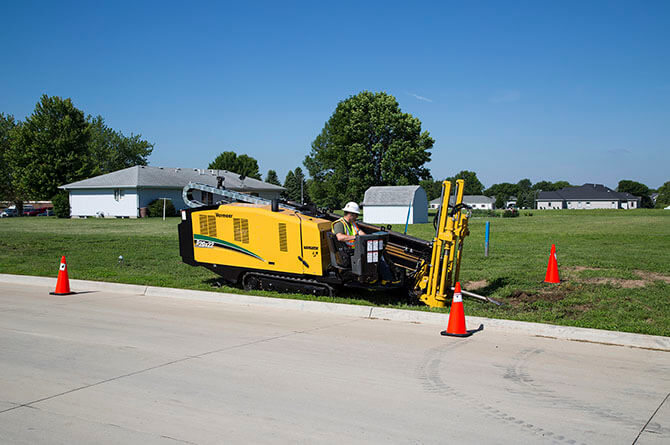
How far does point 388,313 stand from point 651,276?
693cm

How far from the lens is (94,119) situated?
90938mm

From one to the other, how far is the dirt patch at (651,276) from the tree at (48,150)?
2382 inches

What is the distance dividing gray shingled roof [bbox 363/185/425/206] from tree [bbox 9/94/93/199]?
3318 cm

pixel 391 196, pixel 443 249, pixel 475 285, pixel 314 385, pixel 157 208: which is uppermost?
pixel 391 196

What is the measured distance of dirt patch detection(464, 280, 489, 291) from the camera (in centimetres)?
1245

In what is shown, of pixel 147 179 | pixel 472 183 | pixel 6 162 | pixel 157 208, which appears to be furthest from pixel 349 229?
pixel 472 183

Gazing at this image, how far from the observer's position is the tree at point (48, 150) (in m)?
61.2

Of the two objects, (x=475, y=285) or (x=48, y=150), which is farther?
(x=48, y=150)

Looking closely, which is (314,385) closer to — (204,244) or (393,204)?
(204,244)

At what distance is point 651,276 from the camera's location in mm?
12758

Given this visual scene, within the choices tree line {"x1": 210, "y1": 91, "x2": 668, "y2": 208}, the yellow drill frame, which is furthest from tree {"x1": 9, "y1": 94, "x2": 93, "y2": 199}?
the yellow drill frame

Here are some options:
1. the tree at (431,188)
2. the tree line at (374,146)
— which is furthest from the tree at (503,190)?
the tree line at (374,146)

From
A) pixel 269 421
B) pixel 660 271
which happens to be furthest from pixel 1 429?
pixel 660 271

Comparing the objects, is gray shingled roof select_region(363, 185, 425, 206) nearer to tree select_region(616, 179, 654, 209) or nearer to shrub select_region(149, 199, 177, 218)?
shrub select_region(149, 199, 177, 218)
